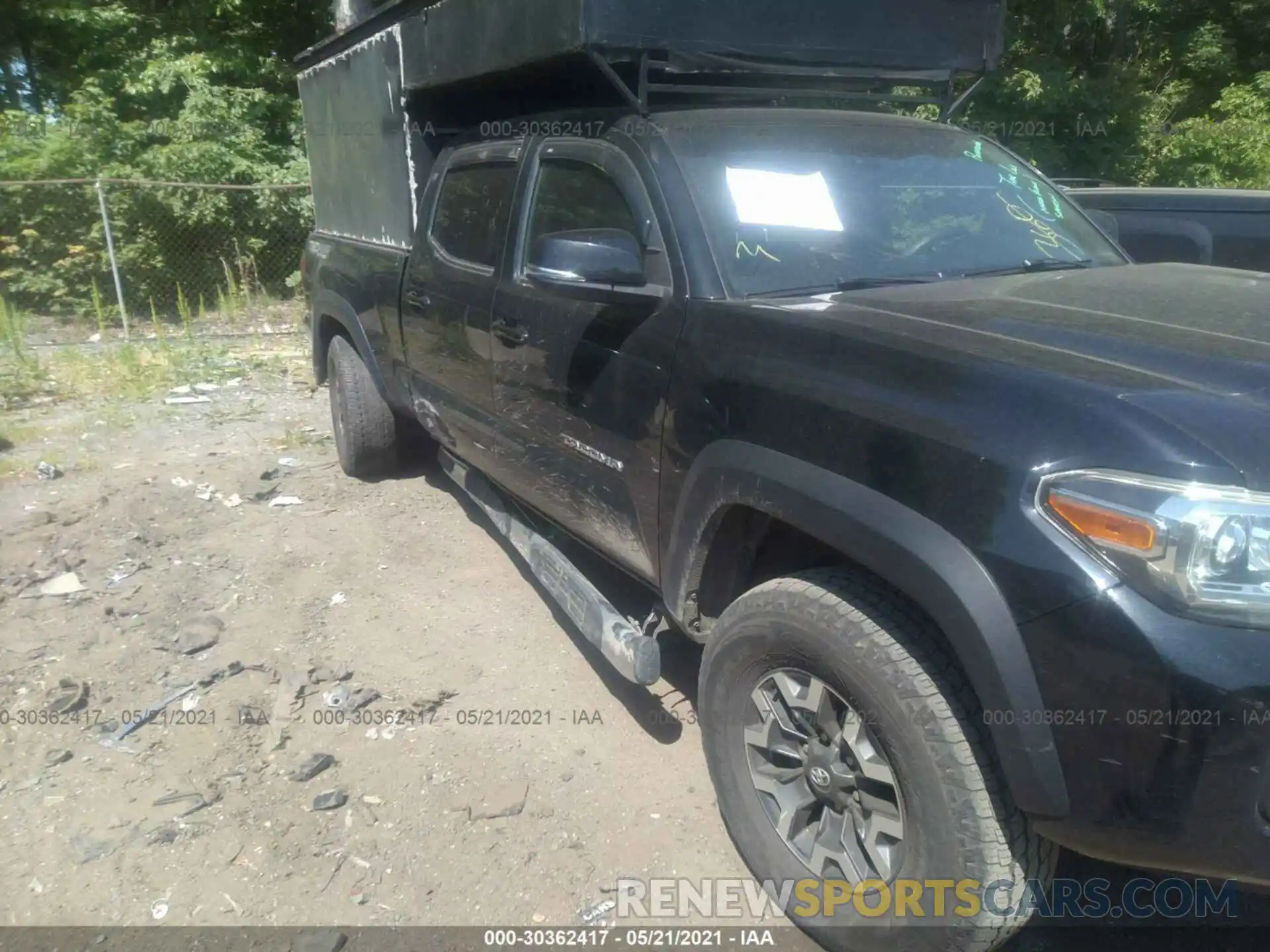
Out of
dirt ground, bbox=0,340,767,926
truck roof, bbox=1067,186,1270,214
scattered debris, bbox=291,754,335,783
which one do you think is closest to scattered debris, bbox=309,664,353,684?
dirt ground, bbox=0,340,767,926

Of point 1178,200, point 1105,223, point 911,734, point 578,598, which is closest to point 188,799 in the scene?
point 578,598

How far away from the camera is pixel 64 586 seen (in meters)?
4.59

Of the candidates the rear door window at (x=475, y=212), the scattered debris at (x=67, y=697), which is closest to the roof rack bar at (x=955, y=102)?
the rear door window at (x=475, y=212)

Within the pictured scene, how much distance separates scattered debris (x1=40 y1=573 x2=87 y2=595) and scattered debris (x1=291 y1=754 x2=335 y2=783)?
74.7 inches

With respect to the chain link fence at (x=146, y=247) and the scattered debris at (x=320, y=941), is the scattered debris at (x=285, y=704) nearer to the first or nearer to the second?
the scattered debris at (x=320, y=941)

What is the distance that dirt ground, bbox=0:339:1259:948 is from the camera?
9.32 ft

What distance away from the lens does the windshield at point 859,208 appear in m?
2.88

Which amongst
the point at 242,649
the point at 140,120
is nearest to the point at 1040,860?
the point at 242,649

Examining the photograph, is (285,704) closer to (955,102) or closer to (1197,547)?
(1197,547)

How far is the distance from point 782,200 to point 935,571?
1.45 meters

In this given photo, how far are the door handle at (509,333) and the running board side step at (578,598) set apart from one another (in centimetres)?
80

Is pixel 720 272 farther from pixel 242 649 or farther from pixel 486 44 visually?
pixel 242 649

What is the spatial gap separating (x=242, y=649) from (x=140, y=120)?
11.6 m

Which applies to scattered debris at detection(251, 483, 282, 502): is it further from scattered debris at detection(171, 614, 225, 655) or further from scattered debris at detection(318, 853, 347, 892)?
scattered debris at detection(318, 853, 347, 892)
